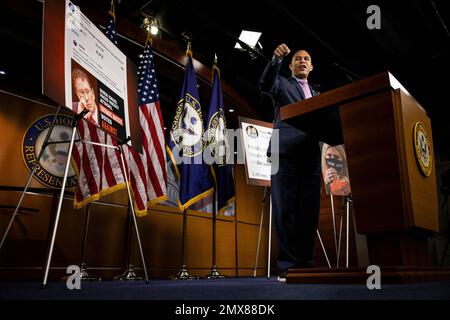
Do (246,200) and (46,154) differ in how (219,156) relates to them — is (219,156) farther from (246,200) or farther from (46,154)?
(246,200)

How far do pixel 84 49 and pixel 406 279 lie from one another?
1688mm

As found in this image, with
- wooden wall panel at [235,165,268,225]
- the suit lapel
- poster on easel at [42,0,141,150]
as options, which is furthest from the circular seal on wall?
wooden wall panel at [235,165,268,225]

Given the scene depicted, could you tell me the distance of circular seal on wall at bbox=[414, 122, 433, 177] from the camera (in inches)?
51.6

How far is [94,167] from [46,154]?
3.61 feet

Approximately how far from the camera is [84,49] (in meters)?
1.69

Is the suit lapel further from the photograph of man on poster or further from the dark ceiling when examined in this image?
the dark ceiling

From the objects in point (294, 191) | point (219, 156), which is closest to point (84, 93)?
point (294, 191)

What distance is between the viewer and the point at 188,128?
10.8 ft

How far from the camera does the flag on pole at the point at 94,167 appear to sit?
254 centimetres

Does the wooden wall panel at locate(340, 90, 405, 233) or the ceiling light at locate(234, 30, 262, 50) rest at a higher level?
the ceiling light at locate(234, 30, 262, 50)

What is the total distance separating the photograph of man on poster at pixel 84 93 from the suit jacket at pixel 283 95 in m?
0.86

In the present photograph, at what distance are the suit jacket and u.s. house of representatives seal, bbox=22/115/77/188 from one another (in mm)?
2328
